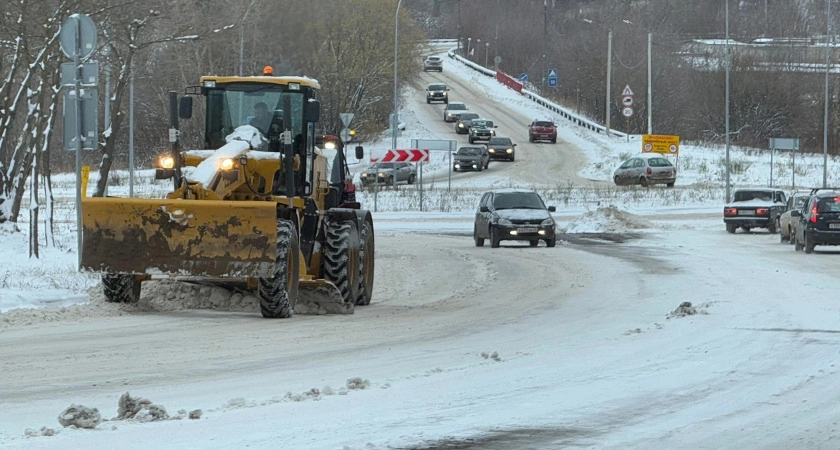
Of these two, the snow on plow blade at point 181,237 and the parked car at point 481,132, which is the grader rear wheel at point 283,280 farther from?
the parked car at point 481,132

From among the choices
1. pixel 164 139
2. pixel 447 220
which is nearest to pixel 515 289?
pixel 447 220

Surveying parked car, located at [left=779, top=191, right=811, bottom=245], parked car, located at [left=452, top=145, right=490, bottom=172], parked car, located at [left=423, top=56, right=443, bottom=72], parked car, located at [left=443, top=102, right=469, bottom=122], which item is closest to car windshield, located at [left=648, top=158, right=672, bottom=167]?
parked car, located at [left=452, top=145, right=490, bottom=172]

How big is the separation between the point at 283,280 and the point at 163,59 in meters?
37.1

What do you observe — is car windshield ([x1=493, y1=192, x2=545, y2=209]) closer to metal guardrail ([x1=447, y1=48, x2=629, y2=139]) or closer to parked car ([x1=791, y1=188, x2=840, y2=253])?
parked car ([x1=791, y1=188, x2=840, y2=253])

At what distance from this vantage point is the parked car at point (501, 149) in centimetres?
7275

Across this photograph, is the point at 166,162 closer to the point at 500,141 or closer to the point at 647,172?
the point at 647,172

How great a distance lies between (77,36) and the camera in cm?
1734

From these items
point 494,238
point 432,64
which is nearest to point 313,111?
point 494,238

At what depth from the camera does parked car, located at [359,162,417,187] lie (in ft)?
202

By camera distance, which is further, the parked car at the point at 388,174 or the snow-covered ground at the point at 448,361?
the parked car at the point at 388,174

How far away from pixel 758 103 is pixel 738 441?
86612 mm

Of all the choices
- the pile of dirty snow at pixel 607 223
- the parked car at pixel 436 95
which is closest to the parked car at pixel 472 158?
the pile of dirty snow at pixel 607 223

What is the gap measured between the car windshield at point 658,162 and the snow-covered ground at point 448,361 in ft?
118

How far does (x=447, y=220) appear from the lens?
1828 inches
